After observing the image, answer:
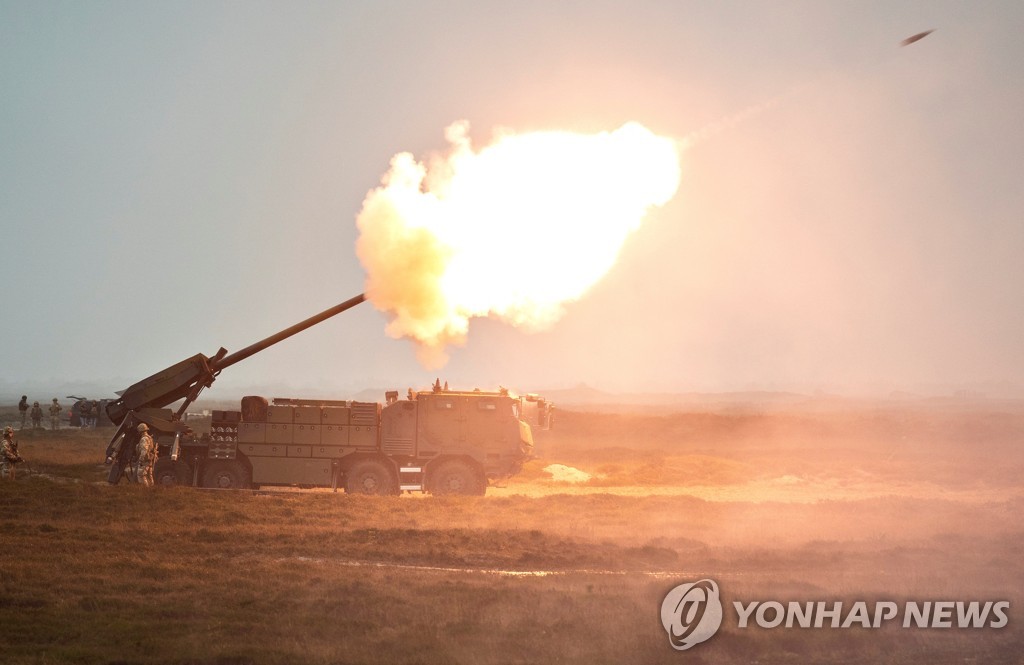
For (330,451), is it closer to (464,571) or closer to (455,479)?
(455,479)

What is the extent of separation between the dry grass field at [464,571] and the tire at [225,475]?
165 centimetres

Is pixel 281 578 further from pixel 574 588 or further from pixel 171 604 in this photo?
pixel 574 588

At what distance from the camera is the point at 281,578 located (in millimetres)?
15492

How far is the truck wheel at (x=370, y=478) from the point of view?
26.7m

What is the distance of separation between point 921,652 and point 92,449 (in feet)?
122

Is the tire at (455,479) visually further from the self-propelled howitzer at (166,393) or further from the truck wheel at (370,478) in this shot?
the self-propelled howitzer at (166,393)

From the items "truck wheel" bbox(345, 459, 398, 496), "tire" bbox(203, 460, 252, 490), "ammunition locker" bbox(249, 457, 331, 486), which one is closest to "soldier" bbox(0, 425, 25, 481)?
"tire" bbox(203, 460, 252, 490)

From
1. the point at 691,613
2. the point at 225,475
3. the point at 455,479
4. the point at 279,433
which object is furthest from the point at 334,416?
the point at 691,613

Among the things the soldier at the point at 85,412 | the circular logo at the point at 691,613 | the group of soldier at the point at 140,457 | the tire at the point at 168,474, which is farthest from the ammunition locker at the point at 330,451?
the soldier at the point at 85,412

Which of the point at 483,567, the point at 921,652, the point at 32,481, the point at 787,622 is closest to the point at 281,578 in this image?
the point at 483,567

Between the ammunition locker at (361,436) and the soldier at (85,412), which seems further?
the soldier at (85,412)

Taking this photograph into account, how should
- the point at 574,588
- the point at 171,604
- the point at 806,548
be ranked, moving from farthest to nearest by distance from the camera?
the point at 806,548 → the point at 574,588 → the point at 171,604

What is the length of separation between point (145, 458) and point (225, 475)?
2.35 m

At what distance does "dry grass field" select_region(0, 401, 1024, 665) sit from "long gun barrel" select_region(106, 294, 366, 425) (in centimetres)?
377
